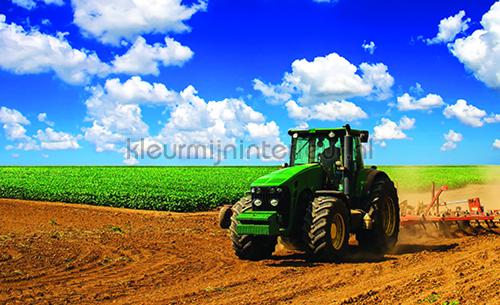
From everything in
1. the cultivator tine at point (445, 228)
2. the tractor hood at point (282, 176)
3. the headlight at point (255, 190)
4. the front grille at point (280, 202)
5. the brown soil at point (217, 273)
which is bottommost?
the brown soil at point (217, 273)

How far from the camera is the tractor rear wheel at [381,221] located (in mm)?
11797

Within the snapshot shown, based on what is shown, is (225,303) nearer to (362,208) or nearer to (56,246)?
(362,208)

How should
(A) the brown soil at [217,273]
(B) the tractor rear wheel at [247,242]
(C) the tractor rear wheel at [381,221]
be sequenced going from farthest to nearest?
(C) the tractor rear wheel at [381,221] → (B) the tractor rear wheel at [247,242] → (A) the brown soil at [217,273]

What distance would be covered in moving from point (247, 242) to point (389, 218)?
159 inches

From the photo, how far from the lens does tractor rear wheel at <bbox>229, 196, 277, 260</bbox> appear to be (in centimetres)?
1054

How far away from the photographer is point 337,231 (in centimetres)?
1051

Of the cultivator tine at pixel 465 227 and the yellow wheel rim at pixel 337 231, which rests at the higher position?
the yellow wheel rim at pixel 337 231

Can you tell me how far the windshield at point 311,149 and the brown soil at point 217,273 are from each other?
215 centimetres

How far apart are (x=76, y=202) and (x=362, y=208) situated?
19856 mm

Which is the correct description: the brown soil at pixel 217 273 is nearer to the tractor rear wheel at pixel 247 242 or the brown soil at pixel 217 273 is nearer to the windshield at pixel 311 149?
the tractor rear wheel at pixel 247 242

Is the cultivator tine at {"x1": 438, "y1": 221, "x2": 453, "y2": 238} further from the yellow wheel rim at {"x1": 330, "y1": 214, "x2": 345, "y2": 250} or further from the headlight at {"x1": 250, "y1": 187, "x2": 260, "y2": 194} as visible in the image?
the headlight at {"x1": 250, "y1": 187, "x2": 260, "y2": 194}

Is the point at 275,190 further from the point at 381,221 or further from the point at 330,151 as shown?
the point at 381,221

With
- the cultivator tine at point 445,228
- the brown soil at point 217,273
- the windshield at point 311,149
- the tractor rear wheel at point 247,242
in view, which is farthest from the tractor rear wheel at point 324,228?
the cultivator tine at point 445,228

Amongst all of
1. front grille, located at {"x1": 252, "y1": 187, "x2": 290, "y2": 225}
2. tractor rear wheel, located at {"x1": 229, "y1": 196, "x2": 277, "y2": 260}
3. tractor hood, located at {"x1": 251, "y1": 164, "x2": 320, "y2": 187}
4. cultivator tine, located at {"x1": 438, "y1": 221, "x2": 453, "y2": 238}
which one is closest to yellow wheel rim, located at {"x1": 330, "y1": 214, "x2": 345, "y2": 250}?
front grille, located at {"x1": 252, "y1": 187, "x2": 290, "y2": 225}
